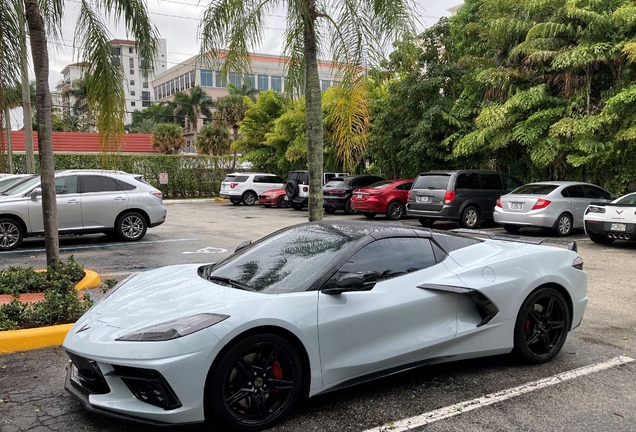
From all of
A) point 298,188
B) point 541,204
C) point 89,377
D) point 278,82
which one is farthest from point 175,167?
point 89,377

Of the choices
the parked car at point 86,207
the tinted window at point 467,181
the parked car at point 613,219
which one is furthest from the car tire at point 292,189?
the parked car at point 613,219

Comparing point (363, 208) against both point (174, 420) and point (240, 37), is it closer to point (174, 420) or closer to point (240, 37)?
point (240, 37)

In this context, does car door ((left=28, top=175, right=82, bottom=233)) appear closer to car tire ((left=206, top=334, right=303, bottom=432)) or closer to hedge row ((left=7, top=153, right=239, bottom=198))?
car tire ((left=206, top=334, right=303, bottom=432))

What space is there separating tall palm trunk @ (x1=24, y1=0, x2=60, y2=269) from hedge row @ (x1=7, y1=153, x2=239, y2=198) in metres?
22.2

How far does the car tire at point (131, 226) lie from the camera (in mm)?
11922

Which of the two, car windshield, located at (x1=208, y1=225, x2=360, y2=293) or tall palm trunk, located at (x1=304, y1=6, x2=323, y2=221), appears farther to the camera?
tall palm trunk, located at (x1=304, y1=6, x2=323, y2=221)

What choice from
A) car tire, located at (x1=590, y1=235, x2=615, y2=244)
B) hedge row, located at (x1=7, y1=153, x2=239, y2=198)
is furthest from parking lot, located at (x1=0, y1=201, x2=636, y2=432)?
hedge row, located at (x1=7, y1=153, x2=239, y2=198)

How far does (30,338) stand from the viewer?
4945mm

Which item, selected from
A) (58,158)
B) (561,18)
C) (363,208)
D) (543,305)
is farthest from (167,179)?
(543,305)

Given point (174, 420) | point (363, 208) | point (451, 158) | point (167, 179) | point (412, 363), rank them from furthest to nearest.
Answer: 1. point (167, 179)
2. point (451, 158)
3. point (363, 208)
4. point (412, 363)
5. point (174, 420)

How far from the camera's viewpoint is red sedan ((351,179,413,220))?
58.5 feet

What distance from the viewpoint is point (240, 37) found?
8.09 metres

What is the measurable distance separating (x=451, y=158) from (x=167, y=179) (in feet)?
56.9

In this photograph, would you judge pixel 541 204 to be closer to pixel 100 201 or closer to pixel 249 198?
pixel 100 201
